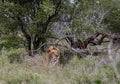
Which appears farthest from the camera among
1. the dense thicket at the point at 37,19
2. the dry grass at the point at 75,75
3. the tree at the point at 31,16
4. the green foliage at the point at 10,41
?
the green foliage at the point at 10,41

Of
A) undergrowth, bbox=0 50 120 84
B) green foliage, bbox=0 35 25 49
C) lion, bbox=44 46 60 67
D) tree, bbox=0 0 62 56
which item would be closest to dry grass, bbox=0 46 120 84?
undergrowth, bbox=0 50 120 84

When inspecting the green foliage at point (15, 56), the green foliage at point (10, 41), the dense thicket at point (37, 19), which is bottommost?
the green foliage at point (15, 56)

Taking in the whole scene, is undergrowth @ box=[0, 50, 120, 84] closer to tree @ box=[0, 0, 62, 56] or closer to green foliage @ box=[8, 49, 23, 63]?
green foliage @ box=[8, 49, 23, 63]

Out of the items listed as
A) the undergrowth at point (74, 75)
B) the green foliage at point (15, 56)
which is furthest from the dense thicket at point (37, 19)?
the undergrowth at point (74, 75)

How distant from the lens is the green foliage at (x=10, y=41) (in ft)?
25.7

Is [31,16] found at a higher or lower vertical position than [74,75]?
higher

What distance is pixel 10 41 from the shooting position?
7.86 metres

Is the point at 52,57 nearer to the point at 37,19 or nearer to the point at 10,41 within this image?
the point at 37,19

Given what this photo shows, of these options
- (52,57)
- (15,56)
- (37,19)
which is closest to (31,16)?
(37,19)

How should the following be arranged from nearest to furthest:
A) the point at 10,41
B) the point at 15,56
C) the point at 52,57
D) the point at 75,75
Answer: the point at 75,75 < the point at 52,57 < the point at 15,56 < the point at 10,41

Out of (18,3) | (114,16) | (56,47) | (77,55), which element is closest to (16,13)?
(18,3)

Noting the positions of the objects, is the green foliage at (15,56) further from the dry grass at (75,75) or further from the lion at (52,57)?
the dry grass at (75,75)

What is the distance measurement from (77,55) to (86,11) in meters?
1.89

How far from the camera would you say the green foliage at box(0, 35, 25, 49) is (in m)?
7.82
